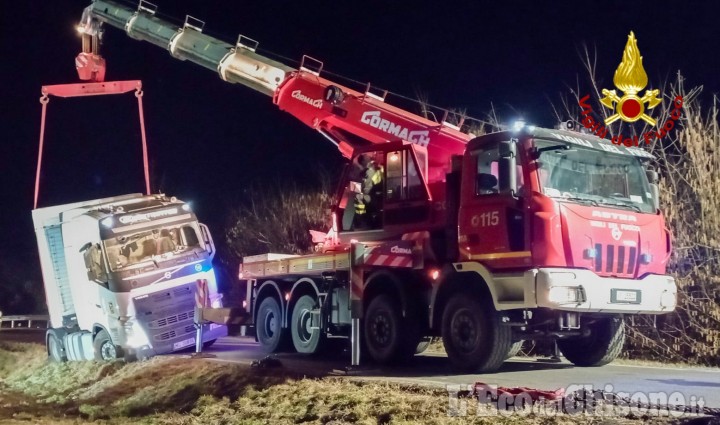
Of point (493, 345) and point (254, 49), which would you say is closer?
point (493, 345)

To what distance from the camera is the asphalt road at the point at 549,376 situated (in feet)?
28.9

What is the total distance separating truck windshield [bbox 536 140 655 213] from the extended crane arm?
2.20 meters

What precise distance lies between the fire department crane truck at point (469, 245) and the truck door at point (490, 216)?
0.06 feet

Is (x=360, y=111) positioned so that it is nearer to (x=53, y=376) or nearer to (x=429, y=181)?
(x=429, y=181)

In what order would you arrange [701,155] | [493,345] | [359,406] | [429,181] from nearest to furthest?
[359,406], [493,345], [429,181], [701,155]

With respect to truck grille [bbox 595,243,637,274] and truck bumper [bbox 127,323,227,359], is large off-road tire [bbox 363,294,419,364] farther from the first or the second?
truck bumper [bbox 127,323,227,359]

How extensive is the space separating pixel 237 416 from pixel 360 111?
5801mm

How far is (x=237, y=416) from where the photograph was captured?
9281mm

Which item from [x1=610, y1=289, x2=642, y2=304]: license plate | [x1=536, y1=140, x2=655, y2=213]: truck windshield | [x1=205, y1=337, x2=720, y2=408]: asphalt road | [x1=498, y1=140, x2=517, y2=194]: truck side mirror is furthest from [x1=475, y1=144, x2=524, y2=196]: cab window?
[x1=205, y1=337, x2=720, y2=408]: asphalt road

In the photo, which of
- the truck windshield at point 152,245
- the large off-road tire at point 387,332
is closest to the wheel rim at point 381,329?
the large off-road tire at point 387,332

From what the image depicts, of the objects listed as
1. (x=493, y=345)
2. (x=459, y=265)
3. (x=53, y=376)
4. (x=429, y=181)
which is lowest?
(x=53, y=376)

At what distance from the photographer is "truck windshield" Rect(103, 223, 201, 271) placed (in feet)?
49.0

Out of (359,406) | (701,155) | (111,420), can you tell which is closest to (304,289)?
(111,420)

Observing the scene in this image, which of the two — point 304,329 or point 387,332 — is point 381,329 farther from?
point 304,329
